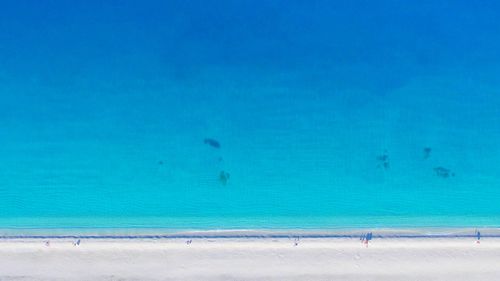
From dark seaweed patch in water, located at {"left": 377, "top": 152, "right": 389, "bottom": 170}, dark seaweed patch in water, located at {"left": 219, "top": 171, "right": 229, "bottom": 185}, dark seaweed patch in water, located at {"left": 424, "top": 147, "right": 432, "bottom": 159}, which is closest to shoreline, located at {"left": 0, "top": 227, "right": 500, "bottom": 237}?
dark seaweed patch in water, located at {"left": 219, "top": 171, "right": 229, "bottom": 185}

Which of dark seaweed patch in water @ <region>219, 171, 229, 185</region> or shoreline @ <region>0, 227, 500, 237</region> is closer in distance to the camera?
shoreline @ <region>0, 227, 500, 237</region>

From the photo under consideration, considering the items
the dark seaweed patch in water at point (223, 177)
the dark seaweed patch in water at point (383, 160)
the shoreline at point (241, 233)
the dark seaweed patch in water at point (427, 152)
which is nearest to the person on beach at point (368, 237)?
the shoreline at point (241, 233)

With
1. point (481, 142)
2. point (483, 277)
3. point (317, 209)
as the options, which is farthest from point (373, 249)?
point (481, 142)

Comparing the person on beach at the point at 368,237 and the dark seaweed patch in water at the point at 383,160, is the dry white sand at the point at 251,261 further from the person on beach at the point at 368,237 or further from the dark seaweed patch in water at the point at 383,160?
the dark seaweed patch in water at the point at 383,160

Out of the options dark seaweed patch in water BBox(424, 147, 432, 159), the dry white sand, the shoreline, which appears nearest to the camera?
the dry white sand

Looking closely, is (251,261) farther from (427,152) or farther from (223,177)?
(427,152)

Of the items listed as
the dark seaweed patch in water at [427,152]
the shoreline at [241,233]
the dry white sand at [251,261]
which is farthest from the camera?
the dark seaweed patch in water at [427,152]

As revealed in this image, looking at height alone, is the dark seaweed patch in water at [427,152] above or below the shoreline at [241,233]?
above

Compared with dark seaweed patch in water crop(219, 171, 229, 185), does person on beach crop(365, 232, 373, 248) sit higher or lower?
lower

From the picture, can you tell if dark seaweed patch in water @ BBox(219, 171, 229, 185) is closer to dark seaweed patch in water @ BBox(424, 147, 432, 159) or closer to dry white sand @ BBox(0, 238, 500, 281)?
dry white sand @ BBox(0, 238, 500, 281)

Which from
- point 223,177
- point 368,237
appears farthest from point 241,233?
point 368,237
